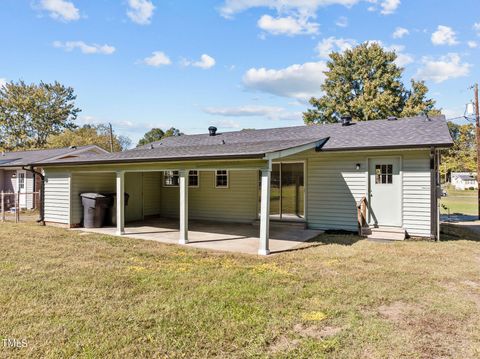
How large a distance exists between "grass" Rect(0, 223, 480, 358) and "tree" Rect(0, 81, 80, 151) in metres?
29.9

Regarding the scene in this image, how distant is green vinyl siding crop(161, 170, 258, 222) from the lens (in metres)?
11.2

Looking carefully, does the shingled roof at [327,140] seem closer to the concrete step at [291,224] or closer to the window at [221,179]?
the window at [221,179]

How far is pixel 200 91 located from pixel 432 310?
16533 mm

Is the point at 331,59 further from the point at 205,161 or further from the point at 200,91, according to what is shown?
the point at 205,161

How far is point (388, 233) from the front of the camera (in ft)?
28.1

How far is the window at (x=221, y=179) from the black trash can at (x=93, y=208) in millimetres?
3807

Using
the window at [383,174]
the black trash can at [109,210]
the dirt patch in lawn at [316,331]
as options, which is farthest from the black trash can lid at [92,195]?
the dirt patch in lawn at [316,331]

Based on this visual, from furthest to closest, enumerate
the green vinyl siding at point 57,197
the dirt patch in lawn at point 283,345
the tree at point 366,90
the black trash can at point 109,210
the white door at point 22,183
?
1. the tree at point 366,90
2. the white door at point 22,183
3. the black trash can at point 109,210
4. the green vinyl siding at point 57,197
5. the dirt patch in lawn at point 283,345

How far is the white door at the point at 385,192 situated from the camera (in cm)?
868

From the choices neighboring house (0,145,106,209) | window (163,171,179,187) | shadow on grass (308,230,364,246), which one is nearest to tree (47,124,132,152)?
neighboring house (0,145,106,209)

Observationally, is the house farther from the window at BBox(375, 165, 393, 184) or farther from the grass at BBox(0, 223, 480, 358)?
the grass at BBox(0, 223, 480, 358)

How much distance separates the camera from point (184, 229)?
310 inches

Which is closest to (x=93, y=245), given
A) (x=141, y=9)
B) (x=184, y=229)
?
(x=184, y=229)

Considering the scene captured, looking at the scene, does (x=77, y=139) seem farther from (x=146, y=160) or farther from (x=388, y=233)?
(x=388, y=233)
